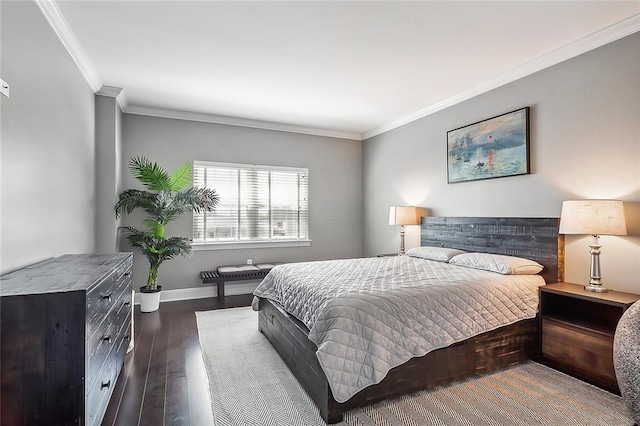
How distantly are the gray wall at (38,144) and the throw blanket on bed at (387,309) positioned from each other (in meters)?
1.82

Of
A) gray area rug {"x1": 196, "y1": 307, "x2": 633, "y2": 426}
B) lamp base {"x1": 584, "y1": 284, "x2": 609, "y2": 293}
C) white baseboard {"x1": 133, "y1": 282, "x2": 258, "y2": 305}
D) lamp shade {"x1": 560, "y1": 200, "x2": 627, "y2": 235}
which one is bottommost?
gray area rug {"x1": 196, "y1": 307, "x2": 633, "y2": 426}

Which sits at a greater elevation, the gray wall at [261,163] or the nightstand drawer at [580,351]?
the gray wall at [261,163]

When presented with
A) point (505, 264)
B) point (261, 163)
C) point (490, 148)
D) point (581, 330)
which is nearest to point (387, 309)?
point (505, 264)

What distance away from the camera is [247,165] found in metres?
5.14

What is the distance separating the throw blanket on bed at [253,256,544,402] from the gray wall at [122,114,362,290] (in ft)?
7.19

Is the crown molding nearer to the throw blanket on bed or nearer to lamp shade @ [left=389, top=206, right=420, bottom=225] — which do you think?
the throw blanket on bed

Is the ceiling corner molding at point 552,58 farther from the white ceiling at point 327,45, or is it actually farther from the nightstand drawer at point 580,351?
the nightstand drawer at point 580,351

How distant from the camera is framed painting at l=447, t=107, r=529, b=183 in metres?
3.32

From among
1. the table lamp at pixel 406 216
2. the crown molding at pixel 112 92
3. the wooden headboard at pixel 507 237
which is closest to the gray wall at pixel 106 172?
the crown molding at pixel 112 92

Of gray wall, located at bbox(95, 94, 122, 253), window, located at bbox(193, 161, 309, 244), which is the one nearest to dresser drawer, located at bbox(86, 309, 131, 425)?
gray wall, located at bbox(95, 94, 122, 253)

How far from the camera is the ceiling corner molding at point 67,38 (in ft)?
7.47

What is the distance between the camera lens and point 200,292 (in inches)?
190

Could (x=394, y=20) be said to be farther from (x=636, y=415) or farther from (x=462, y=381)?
(x=636, y=415)

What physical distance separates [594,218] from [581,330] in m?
0.86
